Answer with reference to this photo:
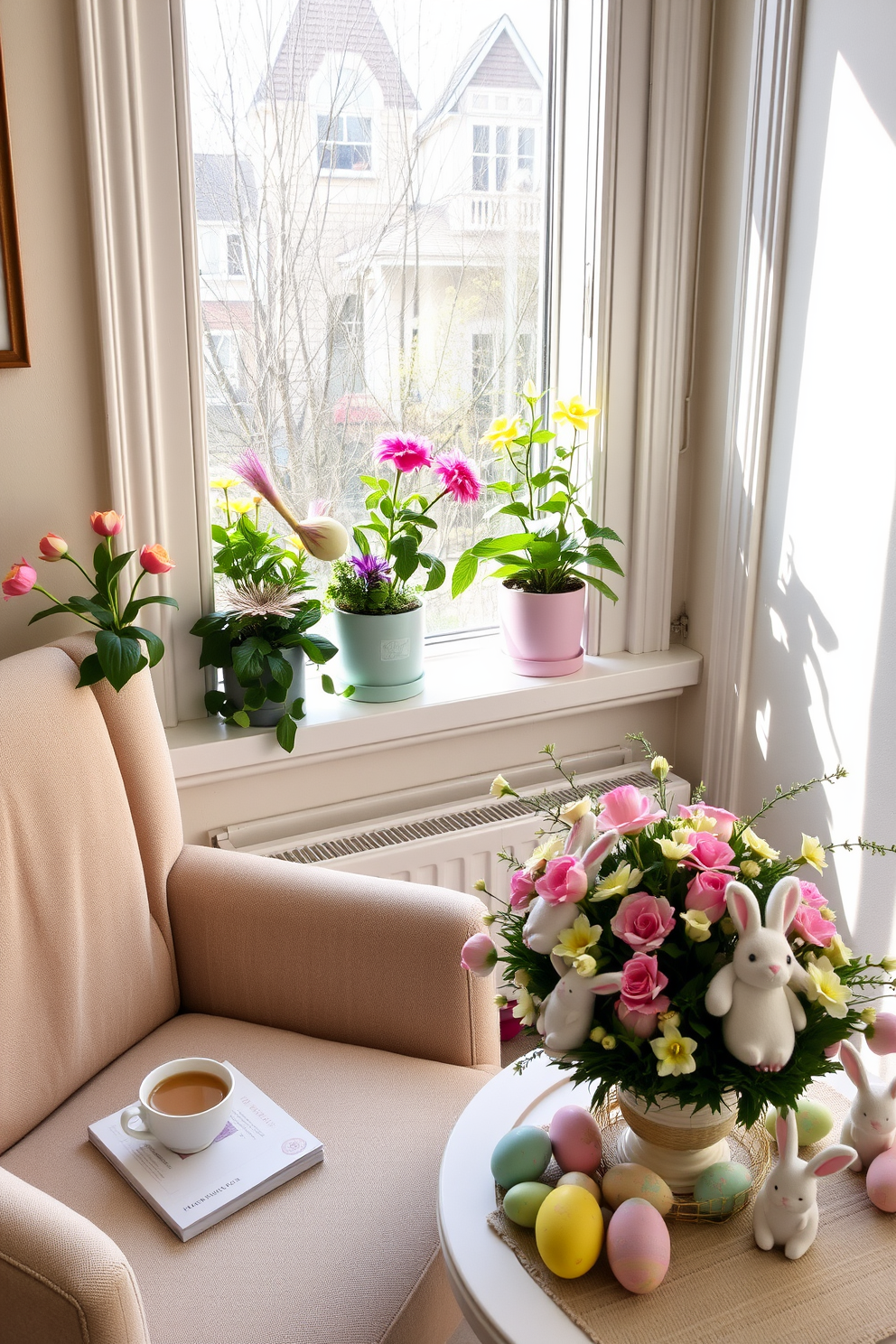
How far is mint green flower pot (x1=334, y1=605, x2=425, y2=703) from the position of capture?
71.2 inches

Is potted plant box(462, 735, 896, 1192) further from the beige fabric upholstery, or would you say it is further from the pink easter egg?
the beige fabric upholstery

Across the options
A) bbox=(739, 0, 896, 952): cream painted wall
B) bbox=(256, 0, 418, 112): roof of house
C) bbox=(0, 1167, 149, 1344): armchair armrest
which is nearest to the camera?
bbox=(0, 1167, 149, 1344): armchair armrest

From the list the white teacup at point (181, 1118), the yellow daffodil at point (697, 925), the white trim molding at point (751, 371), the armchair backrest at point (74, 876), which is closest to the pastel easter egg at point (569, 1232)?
the yellow daffodil at point (697, 925)

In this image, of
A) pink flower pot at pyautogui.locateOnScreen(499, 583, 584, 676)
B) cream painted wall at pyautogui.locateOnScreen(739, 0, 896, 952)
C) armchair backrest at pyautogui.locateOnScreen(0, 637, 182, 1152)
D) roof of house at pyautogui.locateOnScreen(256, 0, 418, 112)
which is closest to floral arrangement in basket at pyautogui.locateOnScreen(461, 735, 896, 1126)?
armchair backrest at pyautogui.locateOnScreen(0, 637, 182, 1152)

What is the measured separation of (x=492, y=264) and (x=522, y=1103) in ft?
4.62

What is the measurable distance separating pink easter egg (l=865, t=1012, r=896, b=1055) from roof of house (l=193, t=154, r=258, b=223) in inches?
57.2

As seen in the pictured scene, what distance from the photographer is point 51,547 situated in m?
1.46

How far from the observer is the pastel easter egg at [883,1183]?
3.39 ft

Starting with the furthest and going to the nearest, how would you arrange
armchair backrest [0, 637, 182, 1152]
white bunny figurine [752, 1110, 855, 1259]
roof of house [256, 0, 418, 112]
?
roof of house [256, 0, 418, 112] < armchair backrest [0, 637, 182, 1152] < white bunny figurine [752, 1110, 855, 1259]

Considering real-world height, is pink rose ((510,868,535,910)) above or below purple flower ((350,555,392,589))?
below

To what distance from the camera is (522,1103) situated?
1.19 metres

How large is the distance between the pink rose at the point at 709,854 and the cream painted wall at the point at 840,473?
2.82ft

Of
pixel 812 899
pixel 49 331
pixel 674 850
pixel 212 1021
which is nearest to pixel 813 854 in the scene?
pixel 812 899

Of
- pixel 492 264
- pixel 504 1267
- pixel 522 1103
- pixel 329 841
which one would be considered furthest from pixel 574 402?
pixel 504 1267
